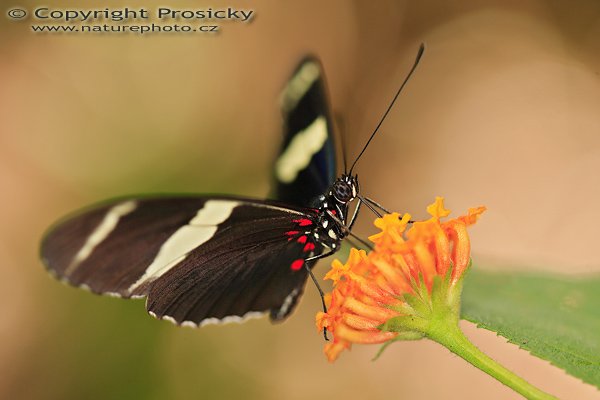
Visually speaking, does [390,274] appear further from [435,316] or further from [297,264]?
[297,264]

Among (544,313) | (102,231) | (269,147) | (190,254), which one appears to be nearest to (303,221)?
(190,254)

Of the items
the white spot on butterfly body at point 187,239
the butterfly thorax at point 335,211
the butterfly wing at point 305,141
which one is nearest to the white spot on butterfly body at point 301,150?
the butterfly wing at point 305,141

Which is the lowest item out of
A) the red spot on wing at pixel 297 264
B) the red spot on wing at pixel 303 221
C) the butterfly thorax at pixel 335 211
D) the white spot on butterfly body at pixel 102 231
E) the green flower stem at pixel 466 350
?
the white spot on butterfly body at pixel 102 231

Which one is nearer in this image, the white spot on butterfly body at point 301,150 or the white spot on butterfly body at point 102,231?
the white spot on butterfly body at point 102,231

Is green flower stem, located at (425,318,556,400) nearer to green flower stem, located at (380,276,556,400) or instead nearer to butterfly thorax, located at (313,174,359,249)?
green flower stem, located at (380,276,556,400)

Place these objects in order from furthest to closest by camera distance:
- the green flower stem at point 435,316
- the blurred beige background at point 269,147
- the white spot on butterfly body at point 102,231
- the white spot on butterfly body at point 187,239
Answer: the blurred beige background at point 269,147
the white spot on butterfly body at point 187,239
the white spot on butterfly body at point 102,231
the green flower stem at point 435,316

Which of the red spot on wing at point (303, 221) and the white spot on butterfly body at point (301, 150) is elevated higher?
the white spot on butterfly body at point (301, 150)

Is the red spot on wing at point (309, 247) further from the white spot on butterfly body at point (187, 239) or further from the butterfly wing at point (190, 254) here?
the white spot on butterfly body at point (187, 239)

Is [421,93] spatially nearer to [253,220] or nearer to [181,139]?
[181,139]
